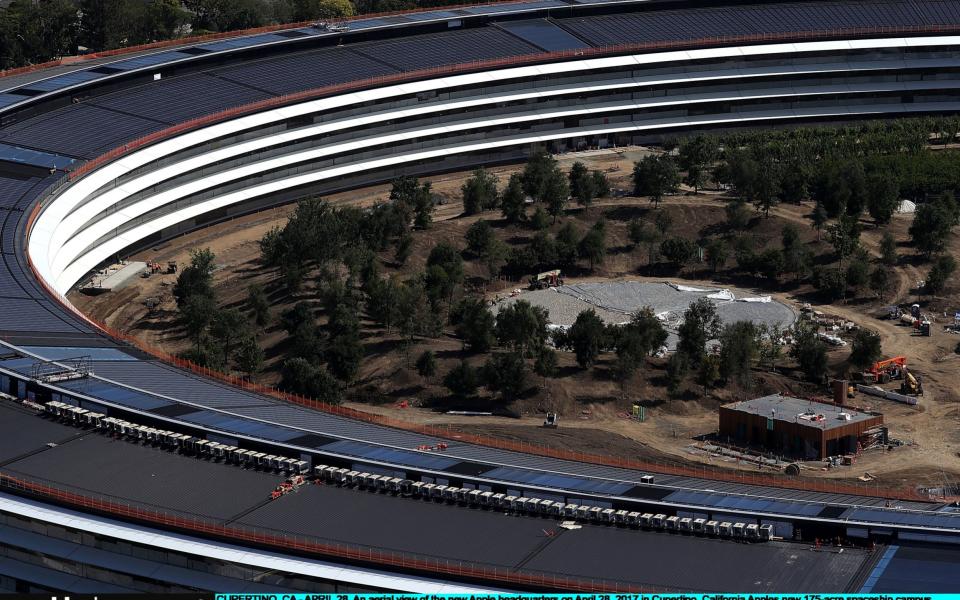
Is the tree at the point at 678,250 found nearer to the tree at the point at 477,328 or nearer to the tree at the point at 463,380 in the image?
the tree at the point at 477,328

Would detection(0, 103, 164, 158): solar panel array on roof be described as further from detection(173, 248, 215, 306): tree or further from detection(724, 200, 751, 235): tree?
detection(724, 200, 751, 235): tree

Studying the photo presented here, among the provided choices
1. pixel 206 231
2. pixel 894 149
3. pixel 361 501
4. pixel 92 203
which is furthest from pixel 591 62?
pixel 361 501

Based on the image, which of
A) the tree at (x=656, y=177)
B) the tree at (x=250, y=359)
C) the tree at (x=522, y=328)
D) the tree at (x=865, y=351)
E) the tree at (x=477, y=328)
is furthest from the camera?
the tree at (x=656, y=177)

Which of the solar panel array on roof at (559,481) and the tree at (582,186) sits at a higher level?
the tree at (582,186)

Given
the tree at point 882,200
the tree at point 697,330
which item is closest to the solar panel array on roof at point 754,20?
the tree at point 882,200

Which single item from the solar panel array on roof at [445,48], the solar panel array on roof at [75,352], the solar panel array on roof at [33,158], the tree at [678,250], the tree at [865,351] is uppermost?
the solar panel array on roof at [445,48]

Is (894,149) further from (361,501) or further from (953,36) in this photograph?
(361,501)
